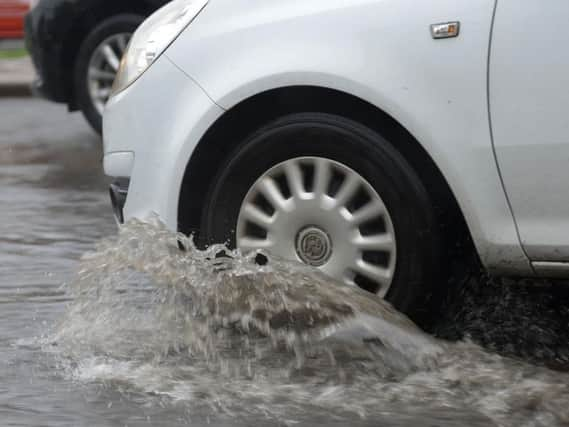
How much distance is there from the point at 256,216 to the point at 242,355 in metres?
0.44

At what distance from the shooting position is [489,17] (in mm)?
4441

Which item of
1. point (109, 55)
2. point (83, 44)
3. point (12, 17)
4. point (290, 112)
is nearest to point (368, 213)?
point (290, 112)

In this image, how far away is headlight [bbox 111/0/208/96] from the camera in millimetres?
5062

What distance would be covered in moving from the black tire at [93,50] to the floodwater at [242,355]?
5501 millimetres

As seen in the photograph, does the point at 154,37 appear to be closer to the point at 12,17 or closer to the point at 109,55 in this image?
the point at 109,55

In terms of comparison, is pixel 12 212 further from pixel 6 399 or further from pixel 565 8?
pixel 565 8

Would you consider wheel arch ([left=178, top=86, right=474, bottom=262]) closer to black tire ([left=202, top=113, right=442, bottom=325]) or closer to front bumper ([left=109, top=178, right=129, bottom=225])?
black tire ([left=202, top=113, right=442, bottom=325])

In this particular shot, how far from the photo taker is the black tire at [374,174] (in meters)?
4.70

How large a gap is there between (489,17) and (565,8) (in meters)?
0.22

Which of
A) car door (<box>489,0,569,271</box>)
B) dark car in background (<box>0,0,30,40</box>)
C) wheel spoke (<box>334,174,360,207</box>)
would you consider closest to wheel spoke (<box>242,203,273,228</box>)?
wheel spoke (<box>334,174,360,207</box>)

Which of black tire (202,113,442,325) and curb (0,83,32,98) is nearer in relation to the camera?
black tire (202,113,442,325)

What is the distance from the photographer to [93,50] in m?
11.2


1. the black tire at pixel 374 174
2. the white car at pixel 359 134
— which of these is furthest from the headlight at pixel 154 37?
the black tire at pixel 374 174

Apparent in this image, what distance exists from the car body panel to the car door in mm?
40
